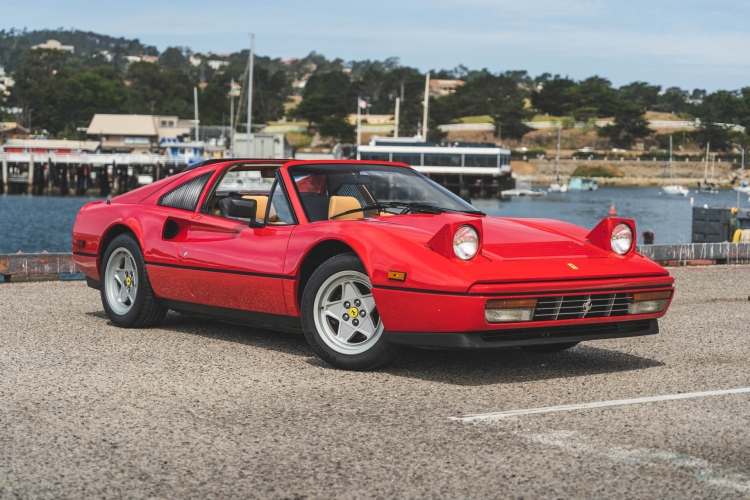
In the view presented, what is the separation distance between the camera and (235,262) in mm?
6801

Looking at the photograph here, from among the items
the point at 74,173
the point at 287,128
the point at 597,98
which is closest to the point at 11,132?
the point at 287,128

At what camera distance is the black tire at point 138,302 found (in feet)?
25.1

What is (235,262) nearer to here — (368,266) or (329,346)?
(329,346)

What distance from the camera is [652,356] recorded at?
6855 mm

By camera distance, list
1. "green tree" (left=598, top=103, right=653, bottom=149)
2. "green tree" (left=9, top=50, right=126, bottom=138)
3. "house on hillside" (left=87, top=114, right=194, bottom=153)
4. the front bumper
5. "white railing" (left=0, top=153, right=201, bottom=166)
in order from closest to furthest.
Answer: the front bumper
"white railing" (left=0, top=153, right=201, bottom=166)
"house on hillside" (left=87, top=114, right=194, bottom=153)
"green tree" (left=9, top=50, right=126, bottom=138)
"green tree" (left=598, top=103, right=653, bottom=149)

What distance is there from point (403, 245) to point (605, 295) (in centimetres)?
119

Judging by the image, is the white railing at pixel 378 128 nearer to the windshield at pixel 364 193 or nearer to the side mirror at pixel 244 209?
the windshield at pixel 364 193

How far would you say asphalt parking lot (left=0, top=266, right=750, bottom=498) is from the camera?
12.6 feet

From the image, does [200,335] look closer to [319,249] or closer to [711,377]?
[319,249]

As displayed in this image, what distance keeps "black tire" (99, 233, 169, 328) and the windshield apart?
5.09ft

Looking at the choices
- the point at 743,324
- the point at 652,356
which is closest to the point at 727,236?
the point at 743,324

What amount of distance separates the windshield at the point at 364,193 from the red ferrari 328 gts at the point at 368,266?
0.03 ft

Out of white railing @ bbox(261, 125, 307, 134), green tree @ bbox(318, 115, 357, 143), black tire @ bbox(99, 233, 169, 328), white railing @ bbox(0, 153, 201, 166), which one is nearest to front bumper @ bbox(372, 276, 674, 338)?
black tire @ bbox(99, 233, 169, 328)

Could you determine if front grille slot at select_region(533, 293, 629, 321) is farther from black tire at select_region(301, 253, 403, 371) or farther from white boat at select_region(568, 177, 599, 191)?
white boat at select_region(568, 177, 599, 191)
